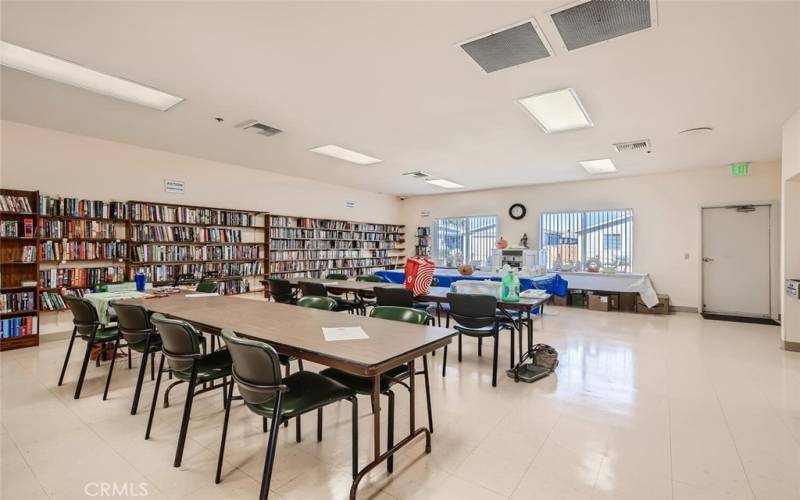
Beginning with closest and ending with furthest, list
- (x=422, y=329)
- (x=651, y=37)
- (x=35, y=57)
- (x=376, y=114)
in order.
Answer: (x=422, y=329) < (x=651, y=37) < (x=35, y=57) < (x=376, y=114)

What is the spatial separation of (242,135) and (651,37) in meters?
4.75

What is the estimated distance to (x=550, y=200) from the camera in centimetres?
882

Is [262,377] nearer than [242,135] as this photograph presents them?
Yes

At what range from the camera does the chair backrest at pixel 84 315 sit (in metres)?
3.14

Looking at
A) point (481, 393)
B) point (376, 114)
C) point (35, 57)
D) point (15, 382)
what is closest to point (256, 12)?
point (376, 114)

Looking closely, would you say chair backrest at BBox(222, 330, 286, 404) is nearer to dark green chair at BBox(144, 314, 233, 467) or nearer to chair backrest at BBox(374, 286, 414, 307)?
dark green chair at BBox(144, 314, 233, 467)

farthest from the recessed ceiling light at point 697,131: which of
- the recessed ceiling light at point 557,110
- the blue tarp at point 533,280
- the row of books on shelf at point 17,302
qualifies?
the row of books on shelf at point 17,302

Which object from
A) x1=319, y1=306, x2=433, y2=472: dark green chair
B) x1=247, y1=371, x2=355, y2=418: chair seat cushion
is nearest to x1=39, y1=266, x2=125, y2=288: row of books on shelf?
x1=319, y1=306, x2=433, y2=472: dark green chair

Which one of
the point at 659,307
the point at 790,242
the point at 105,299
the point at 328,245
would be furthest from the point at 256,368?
the point at 659,307

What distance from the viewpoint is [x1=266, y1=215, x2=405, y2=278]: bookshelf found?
7.73m

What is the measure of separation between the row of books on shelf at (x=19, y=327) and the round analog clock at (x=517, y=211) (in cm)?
907

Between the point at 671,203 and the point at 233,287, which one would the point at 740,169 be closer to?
the point at 671,203

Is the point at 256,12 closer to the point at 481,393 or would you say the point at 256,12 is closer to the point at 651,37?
the point at 651,37

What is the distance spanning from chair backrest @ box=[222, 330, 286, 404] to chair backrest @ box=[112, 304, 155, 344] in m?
1.45
